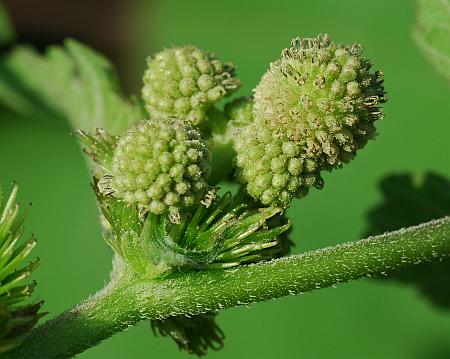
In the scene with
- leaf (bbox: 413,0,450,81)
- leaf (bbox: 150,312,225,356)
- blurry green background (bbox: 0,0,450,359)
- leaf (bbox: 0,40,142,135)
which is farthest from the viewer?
blurry green background (bbox: 0,0,450,359)

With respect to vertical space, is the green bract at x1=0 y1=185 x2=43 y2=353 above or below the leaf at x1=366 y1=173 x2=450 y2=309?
below

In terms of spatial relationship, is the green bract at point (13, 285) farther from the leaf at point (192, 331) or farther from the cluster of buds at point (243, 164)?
the leaf at point (192, 331)

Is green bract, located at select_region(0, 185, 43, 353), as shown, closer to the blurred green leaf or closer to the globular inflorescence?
the globular inflorescence

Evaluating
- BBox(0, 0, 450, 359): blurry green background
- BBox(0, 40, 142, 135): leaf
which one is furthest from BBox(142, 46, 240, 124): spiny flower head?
BBox(0, 0, 450, 359): blurry green background

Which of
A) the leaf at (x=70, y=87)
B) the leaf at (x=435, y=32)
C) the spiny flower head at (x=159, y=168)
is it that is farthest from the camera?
the leaf at (x=70, y=87)

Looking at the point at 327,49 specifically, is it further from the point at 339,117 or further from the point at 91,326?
the point at 91,326

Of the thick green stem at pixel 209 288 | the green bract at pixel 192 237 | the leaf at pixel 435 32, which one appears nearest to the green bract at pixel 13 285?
the thick green stem at pixel 209 288

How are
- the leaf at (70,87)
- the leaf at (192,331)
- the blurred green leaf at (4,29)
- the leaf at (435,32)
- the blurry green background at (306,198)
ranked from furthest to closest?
1. the blurry green background at (306,198)
2. the blurred green leaf at (4,29)
3. the leaf at (70,87)
4. the leaf at (435,32)
5. the leaf at (192,331)
